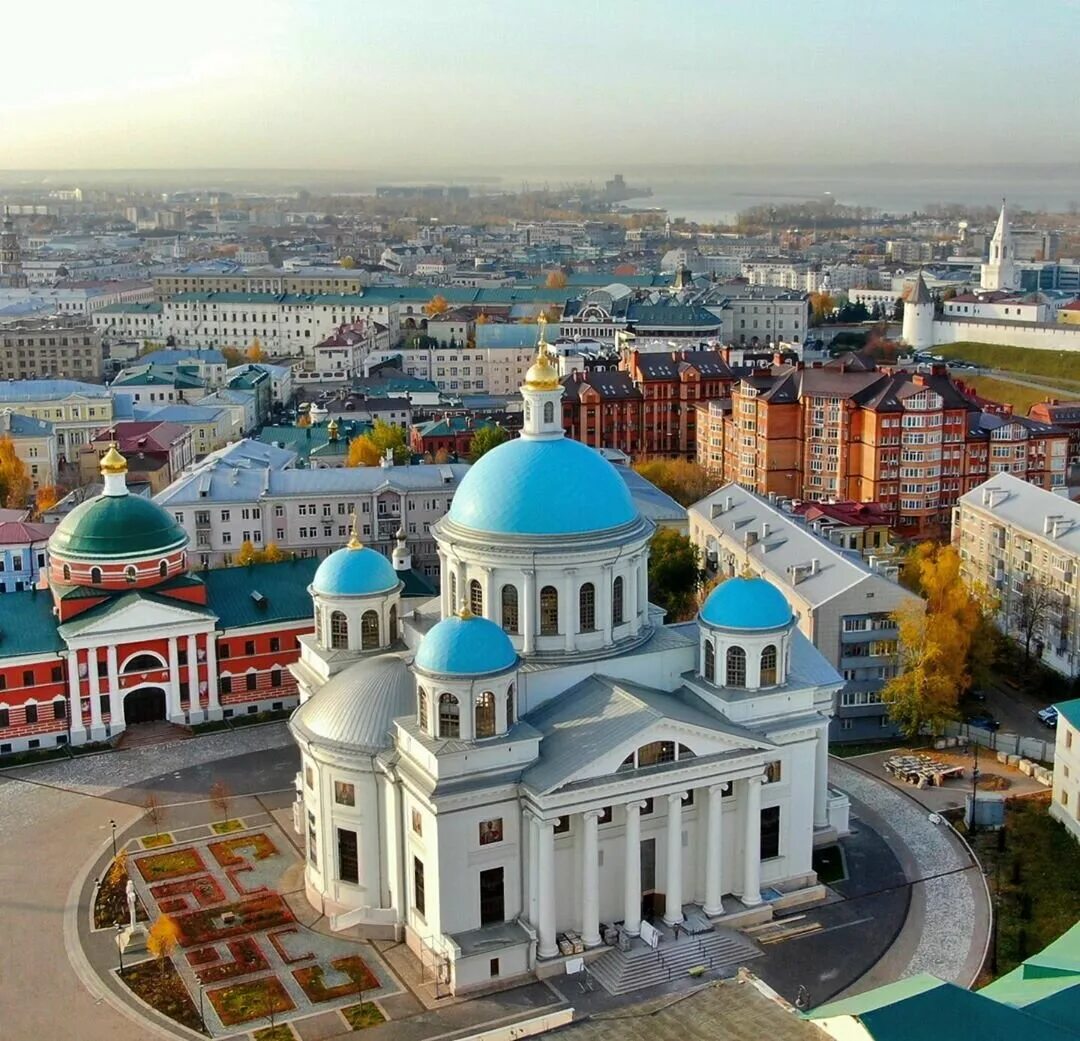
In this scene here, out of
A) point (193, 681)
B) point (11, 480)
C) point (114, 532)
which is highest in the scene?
point (114, 532)

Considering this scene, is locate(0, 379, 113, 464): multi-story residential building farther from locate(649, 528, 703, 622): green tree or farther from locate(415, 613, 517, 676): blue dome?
locate(415, 613, 517, 676): blue dome

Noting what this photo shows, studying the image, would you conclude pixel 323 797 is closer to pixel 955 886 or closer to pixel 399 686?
pixel 399 686

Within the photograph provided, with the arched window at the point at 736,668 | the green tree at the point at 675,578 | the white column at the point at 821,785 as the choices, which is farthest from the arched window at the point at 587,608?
the green tree at the point at 675,578

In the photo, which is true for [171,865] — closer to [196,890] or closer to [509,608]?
[196,890]

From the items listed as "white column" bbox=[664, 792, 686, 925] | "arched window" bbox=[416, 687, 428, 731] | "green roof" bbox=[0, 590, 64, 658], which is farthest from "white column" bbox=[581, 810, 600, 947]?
"green roof" bbox=[0, 590, 64, 658]

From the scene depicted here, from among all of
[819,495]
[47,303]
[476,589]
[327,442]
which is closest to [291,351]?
[47,303]

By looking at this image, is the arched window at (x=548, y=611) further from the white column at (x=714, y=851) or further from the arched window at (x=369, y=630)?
the arched window at (x=369, y=630)

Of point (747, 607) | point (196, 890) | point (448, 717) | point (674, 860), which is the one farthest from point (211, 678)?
point (747, 607)
